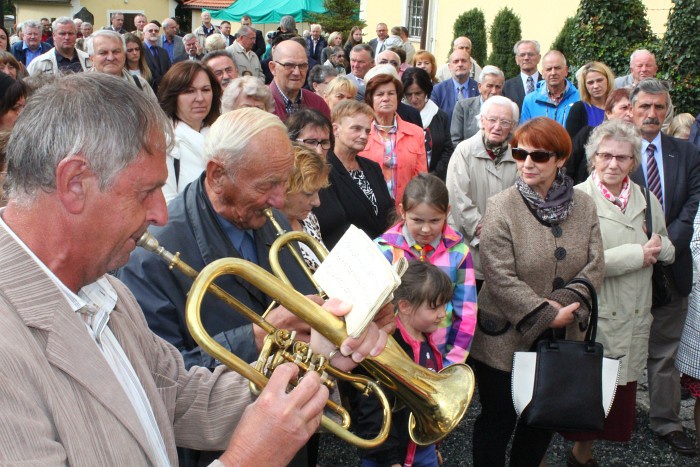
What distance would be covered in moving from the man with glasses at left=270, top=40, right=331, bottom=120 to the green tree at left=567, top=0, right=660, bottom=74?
6.90 meters

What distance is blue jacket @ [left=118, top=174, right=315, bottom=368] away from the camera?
2.48m

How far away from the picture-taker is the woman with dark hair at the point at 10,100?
4.32 meters

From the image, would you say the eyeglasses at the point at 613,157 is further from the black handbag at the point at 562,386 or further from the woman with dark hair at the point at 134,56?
the woman with dark hair at the point at 134,56

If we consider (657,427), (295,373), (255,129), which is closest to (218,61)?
(255,129)

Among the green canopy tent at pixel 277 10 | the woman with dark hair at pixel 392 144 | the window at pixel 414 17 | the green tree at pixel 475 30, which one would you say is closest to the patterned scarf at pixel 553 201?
the woman with dark hair at pixel 392 144

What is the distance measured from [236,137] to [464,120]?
559cm

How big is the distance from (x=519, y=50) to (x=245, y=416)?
8347 mm

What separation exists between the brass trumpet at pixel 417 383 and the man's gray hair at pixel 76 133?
33.7 inches

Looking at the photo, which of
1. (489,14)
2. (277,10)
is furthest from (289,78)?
(277,10)

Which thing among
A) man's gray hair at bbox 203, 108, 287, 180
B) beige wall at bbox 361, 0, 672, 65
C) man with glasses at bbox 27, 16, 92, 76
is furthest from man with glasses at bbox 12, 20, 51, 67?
beige wall at bbox 361, 0, 672, 65

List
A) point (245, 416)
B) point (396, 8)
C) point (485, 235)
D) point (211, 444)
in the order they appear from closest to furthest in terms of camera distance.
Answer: point (245, 416) < point (211, 444) < point (485, 235) < point (396, 8)

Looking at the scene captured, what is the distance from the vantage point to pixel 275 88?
628 cm

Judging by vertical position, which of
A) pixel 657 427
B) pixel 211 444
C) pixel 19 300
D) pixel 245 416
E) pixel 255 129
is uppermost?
pixel 255 129

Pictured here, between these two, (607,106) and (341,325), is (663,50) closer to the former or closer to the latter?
(607,106)
